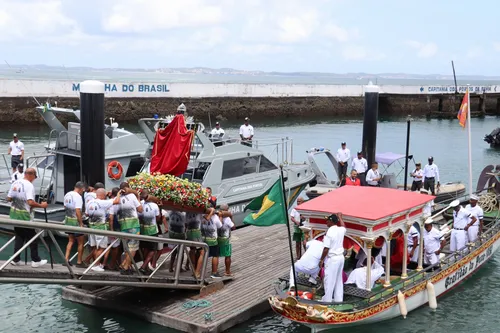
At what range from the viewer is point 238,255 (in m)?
14.7

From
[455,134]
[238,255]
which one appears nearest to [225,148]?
[238,255]

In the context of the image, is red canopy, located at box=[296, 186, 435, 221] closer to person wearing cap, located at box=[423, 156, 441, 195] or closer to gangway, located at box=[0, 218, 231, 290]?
gangway, located at box=[0, 218, 231, 290]

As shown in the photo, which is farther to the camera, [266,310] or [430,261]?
[430,261]

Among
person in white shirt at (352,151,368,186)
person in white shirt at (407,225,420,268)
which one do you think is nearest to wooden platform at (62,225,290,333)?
person in white shirt at (407,225,420,268)

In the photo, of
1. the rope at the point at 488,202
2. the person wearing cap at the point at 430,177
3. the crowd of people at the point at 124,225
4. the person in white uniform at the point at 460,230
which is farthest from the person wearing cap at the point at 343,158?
the crowd of people at the point at 124,225

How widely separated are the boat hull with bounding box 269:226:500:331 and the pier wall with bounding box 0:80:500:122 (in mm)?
35227

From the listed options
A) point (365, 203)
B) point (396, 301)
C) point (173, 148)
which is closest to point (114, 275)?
point (365, 203)

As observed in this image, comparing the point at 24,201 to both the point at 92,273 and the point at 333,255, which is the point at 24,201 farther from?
the point at 333,255

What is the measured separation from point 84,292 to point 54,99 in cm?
3647

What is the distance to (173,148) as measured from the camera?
16.8 meters

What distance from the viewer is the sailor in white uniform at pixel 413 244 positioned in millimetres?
13344

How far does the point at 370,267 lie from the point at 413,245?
2.26 metres

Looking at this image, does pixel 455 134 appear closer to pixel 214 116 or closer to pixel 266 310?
pixel 214 116

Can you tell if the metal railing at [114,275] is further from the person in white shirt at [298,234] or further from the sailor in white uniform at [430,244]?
the sailor in white uniform at [430,244]
